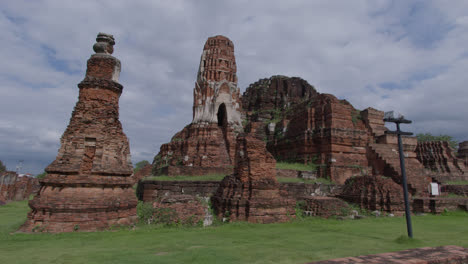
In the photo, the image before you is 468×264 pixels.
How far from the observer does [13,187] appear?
865 inches

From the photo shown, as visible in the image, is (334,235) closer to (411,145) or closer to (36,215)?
(36,215)

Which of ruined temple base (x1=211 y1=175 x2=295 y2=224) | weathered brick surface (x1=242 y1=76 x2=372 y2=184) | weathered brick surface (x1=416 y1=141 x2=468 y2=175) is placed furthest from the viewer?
weathered brick surface (x1=416 y1=141 x2=468 y2=175)

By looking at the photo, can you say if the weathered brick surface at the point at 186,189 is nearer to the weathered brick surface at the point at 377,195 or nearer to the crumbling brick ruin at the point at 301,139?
the weathered brick surface at the point at 377,195

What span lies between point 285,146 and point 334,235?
1261cm

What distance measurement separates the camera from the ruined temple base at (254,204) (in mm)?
9107

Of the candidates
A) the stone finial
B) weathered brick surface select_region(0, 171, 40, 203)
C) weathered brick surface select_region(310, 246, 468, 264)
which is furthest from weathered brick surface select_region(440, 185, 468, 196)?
weathered brick surface select_region(0, 171, 40, 203)

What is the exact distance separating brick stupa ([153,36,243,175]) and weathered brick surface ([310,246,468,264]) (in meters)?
11.4

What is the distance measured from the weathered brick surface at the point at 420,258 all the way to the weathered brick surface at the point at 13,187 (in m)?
23.6

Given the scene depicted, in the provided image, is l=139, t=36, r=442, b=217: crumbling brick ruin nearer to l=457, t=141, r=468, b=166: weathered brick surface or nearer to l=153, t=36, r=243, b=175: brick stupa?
l=153, t=36, r=243, b=175: brick stupa

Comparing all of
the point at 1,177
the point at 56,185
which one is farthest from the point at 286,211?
the point at 1,177

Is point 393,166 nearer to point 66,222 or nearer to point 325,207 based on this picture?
point 325,207

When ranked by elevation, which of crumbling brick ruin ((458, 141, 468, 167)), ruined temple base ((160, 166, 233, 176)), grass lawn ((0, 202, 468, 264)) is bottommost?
grass lawn ((0, 202, 468, 264))

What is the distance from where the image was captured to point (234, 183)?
392 inches

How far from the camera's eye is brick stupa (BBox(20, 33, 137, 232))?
7340mm
